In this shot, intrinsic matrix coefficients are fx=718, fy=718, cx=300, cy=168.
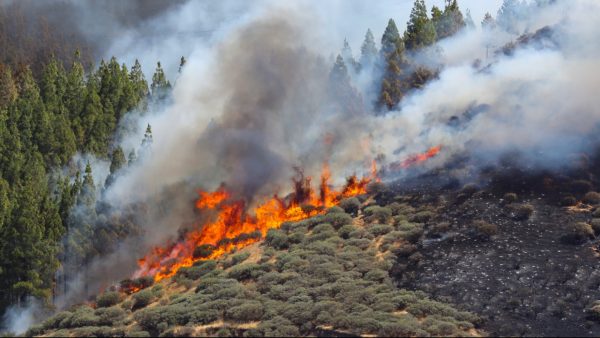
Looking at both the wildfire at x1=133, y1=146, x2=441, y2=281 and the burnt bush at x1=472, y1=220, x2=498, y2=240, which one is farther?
the wildfire at x1=133, y1=146, x2=441, y2=281

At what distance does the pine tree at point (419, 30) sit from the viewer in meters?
100

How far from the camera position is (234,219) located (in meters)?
61.0

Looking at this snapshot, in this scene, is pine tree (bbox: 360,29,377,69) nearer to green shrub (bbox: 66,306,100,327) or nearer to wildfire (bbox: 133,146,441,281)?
wildfire (bbox: 133,146,441,281)

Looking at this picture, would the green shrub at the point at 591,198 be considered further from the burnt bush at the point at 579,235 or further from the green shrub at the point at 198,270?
the green shrub at the point at 198,270

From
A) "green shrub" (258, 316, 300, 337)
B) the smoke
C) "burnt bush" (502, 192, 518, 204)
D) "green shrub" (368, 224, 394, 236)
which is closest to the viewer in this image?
"green shrub" (258, 316, 300, 337)

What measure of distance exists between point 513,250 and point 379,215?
40.4 feet

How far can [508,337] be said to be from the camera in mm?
37750

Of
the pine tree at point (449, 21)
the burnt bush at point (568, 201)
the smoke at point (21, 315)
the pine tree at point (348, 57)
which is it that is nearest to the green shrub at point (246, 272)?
the smoke at point (21, 315)

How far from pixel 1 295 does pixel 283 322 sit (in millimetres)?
29292

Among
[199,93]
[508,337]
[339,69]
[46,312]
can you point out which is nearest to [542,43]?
[339,69]

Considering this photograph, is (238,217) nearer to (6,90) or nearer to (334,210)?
(334,210)

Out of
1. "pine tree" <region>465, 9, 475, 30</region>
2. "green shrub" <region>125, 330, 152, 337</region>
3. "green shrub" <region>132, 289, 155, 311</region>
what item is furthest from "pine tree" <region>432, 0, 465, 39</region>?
"green shrub" <region>125, 330, 152, 337</region>

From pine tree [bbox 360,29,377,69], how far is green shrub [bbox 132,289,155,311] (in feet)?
194

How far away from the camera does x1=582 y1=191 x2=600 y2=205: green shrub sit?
52.7 metres
